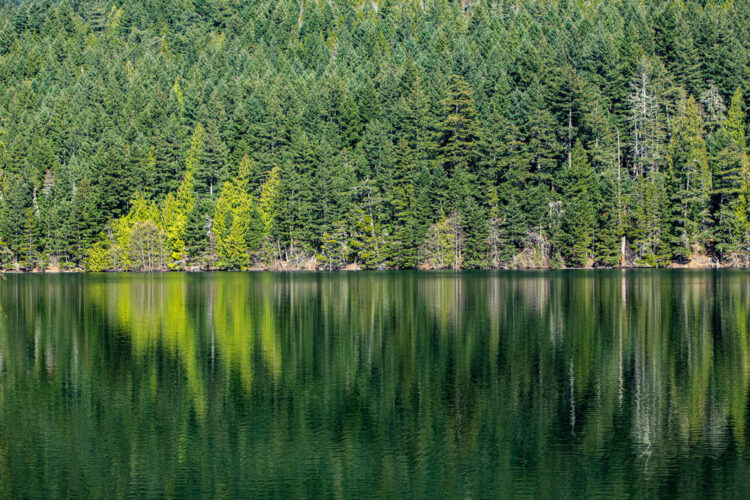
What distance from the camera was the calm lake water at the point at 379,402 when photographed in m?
22.6

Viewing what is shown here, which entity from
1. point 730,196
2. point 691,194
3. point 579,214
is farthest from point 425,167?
point 730,196

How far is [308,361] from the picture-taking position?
128ft

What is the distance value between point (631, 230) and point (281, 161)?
51194mm

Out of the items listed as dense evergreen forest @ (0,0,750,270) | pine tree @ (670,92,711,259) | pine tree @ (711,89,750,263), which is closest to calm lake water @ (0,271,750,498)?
pine tree @ (711,89,750,263)

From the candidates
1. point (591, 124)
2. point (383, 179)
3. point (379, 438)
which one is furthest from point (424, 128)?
point (379, 438)

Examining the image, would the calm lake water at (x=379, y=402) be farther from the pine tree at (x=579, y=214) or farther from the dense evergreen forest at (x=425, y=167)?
the dense evergreen forest at (x=425, y=167)

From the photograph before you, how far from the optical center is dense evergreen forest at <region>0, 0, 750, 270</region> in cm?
12531

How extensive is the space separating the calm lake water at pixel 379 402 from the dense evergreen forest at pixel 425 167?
67.6 metres

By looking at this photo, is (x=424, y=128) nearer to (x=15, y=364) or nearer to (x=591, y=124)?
(x=591, y=124)

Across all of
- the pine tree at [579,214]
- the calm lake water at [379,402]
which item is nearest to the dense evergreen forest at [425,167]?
the pine tree at [579,214]

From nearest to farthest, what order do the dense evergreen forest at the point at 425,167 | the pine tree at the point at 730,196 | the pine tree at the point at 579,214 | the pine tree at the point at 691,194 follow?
the pine tree at the point at 730,196 → the pine tree at the point at 691,194 → the pine tree at the point at 579,214 → the dense evergreen forest at the point at 425,167

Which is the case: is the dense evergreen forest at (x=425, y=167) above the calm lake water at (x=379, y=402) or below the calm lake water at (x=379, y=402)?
above

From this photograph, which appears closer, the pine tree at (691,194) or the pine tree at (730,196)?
the pine tree at (730,196)

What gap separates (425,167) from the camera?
137m
